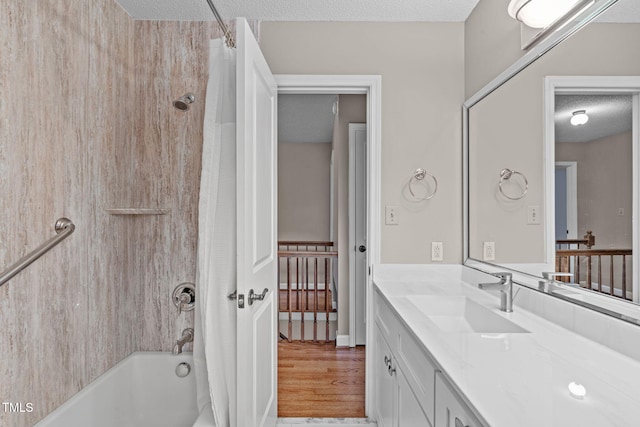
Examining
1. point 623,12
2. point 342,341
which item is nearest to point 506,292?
point 623,12

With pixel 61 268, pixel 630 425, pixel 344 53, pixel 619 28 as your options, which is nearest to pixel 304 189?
pixel 344 53

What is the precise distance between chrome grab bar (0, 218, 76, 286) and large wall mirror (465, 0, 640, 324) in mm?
1936

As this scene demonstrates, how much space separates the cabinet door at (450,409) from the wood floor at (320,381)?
1534 mm

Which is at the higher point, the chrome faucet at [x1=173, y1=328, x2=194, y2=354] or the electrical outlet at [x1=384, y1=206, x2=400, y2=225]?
the electrical outlet at [x1=384, y1=206, x2=400, y2=225]

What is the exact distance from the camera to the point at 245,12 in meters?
2.24

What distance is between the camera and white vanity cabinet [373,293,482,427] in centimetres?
100

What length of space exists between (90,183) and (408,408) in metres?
1.79

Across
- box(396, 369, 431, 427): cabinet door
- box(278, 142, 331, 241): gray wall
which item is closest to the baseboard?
box(396, 369, 431, 427): cabinet door

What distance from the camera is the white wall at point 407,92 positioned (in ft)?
7.63

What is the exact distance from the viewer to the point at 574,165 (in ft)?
4.54

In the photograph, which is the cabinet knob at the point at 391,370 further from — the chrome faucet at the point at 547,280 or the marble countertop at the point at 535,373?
the chrome faucet at the point at 547,280

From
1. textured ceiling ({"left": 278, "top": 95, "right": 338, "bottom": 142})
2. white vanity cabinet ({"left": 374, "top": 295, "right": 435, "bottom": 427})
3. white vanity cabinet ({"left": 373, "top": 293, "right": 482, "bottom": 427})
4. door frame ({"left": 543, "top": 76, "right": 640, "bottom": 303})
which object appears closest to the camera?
white vanity cabinet ({"left": 373, "top": 293, "right": 482, "bottom": 427})

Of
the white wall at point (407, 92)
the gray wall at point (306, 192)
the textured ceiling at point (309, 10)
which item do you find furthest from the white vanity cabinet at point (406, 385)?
the gray wall at point (306, 192)

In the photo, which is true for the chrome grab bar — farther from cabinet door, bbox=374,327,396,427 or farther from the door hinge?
cabinet door, bbox=374,327,396,427
